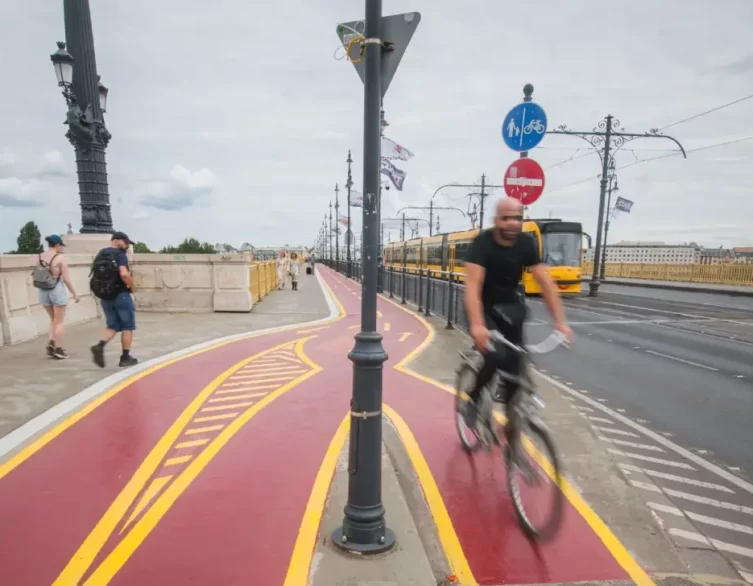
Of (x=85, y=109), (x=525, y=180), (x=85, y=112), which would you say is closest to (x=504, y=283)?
(x=525, y=180)

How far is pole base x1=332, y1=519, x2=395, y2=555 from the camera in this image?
292 cm

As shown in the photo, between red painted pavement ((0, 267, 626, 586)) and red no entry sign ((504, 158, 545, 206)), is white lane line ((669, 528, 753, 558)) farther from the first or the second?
red no entry sign ((504, 158, 545, 206))

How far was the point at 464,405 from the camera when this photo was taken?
4.47 metres

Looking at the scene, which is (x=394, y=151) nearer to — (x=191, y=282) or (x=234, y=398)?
(x=191, y=282)

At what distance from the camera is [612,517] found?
352 cm

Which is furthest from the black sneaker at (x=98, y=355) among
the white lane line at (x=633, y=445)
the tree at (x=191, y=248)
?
the tree at (x=191, y=248)

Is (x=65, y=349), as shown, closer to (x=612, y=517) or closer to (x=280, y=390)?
(x=280, y=390)

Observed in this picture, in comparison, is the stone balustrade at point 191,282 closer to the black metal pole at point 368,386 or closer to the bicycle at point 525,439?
the bicycle at point 525,439

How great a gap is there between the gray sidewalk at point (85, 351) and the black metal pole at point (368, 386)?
3.79 m

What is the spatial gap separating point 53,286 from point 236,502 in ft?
19.3

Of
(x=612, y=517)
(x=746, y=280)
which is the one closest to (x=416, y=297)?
(x=612, y=517)

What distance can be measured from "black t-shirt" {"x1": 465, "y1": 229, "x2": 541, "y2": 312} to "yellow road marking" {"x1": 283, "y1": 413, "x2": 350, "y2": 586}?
1.88m

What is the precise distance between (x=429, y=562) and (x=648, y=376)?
6.38 metres

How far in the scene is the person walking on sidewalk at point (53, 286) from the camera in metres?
7.50
